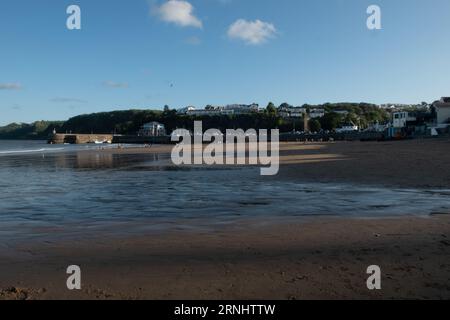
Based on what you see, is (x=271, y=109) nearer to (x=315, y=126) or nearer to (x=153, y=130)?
(x=315, y=126)

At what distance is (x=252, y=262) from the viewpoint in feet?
21.2

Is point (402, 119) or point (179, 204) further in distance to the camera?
point (402, 119)

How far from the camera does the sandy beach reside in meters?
5.21

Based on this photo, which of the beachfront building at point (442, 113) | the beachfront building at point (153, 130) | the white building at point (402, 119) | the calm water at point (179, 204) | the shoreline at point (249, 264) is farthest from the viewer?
the beachfront building at point (153, 130)

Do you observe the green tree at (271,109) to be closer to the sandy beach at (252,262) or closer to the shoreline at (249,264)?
the sandy beach at (252,262)

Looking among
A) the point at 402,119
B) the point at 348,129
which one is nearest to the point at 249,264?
the point at 402,119

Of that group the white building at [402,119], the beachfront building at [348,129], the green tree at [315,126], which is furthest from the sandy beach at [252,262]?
the green tree at [315,126]

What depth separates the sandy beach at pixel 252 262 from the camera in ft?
17.1

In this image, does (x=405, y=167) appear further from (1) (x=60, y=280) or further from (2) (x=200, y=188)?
(1) (x=60, y=280)

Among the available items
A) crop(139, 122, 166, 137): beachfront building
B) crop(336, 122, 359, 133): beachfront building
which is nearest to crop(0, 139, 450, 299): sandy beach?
crop(336, 122, 359, 133): beachfront building

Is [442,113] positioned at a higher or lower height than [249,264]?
higher
